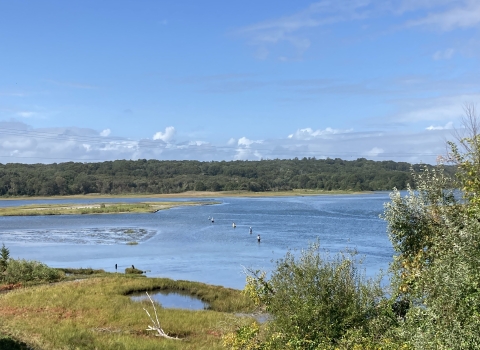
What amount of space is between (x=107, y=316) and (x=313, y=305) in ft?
57.9

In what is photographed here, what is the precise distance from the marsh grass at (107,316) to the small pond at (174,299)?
24.6 inches

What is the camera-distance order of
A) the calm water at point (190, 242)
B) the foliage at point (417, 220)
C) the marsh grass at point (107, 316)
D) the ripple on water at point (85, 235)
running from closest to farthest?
the foliage at point (417, 220), the marsh grass at point (107, 316), the calm water at point (190, 242), the ripple on water at point (85, 235)

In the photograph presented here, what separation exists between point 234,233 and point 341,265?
66.2m

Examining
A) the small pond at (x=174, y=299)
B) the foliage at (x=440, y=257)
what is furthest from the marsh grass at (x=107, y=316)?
the foliage at (x=440, y=257)

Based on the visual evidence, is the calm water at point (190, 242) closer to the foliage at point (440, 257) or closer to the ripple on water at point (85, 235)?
the ripple on water at point (85, 235)

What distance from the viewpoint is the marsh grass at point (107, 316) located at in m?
22.2

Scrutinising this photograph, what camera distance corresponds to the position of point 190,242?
72438mm

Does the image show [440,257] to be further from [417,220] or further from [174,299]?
[174,299]

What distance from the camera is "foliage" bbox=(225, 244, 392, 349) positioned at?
47.0ft

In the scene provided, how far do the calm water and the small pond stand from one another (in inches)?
195

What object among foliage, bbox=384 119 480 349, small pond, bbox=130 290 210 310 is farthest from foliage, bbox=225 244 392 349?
small pond, bbox=130 290 210 310

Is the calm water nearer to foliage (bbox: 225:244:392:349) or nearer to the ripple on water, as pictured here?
the ripple on water

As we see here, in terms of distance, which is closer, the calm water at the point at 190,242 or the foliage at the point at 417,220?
the foliage at the point at 417,220

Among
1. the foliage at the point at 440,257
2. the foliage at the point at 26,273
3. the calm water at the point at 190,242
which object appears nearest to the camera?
the foliage at the point at 440,257
